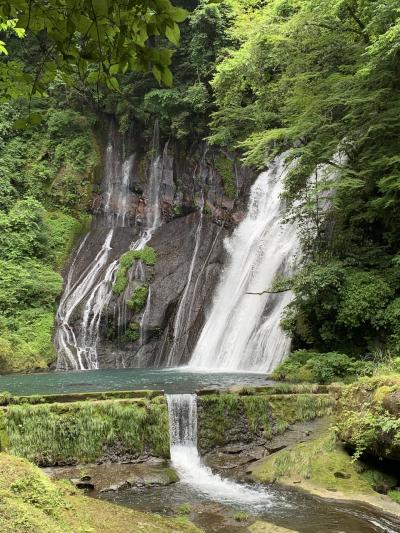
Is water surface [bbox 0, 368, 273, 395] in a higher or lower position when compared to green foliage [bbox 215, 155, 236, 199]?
lower

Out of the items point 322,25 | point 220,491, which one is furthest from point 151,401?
point 322,25

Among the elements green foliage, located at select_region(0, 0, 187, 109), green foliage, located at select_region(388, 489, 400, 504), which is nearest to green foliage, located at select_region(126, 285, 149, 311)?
green foliage, located at select_region(388, 489, 400, 504)

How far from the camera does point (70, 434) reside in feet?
26.4

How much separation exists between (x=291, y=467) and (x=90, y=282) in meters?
14.9

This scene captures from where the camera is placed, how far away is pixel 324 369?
10867 millimetres

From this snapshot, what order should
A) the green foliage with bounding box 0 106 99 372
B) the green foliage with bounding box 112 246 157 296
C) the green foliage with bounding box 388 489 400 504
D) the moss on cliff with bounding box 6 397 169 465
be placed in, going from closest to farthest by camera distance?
the green foliage with bounding box 388 489 400 504, the moss on cliff with bounding box 6 397 169 465, the green foliage with bounding box 0 106 99 372, the green foliage with bounding box 112 246 157 296

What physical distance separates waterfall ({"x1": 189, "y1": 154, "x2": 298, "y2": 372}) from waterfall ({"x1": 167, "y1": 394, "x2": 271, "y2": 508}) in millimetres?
5500

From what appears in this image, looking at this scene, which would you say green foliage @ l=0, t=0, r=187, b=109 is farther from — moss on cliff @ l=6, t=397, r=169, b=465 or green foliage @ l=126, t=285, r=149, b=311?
green foliage @ l=126, t=285, r=149, b=311

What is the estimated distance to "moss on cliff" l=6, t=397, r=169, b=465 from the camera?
7.89 meters

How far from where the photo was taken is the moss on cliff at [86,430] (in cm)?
789

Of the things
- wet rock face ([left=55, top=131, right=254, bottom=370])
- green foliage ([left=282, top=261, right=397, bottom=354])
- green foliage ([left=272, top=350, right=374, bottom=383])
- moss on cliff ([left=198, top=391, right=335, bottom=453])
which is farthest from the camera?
wet rock face ([left=55, top=131, right=254, bottom=370])

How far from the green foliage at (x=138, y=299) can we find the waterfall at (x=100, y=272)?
13.1 inches

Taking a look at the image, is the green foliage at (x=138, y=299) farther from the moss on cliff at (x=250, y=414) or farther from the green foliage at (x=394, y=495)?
the green foliage at (x=394, y=495)

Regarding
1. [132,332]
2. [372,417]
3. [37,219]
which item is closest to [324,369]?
[372,417]
